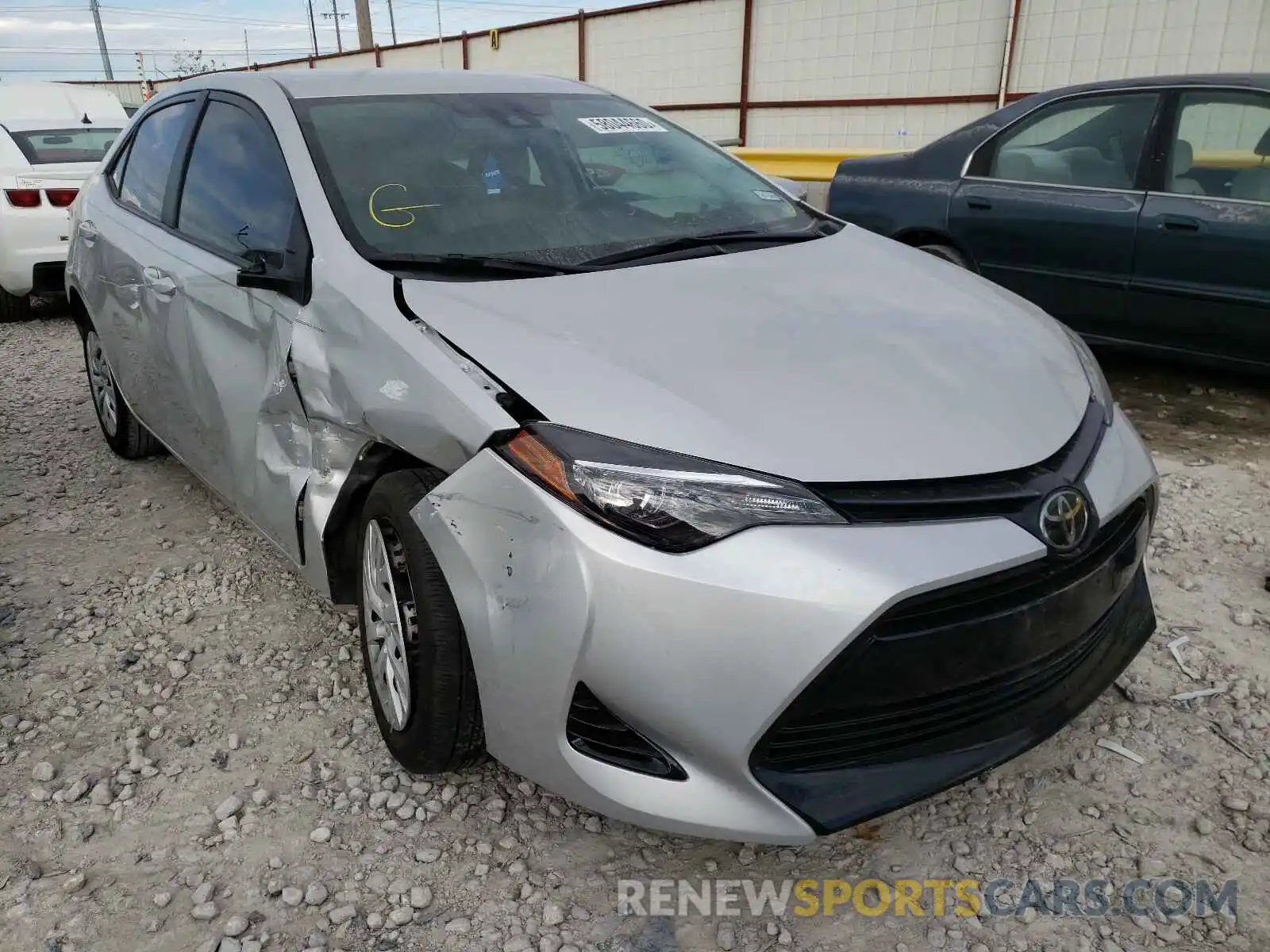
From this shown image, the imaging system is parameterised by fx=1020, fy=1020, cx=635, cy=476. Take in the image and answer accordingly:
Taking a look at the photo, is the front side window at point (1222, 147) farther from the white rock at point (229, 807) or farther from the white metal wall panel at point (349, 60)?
the white metal wall panel at point (349, 60)

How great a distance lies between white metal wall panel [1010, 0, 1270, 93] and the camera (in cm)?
899

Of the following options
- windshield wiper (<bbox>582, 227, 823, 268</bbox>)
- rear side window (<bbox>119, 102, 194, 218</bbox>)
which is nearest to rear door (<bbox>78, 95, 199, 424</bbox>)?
rear side window (<bbox>119, 102, 194, 218</bbox>)

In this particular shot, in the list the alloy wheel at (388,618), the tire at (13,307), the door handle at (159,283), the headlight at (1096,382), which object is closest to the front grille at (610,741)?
the alloy wheel at (388,618)

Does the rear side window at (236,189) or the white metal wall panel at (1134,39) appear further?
the white metal wall panel at (1134,39)

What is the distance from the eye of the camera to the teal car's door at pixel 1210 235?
167 inches

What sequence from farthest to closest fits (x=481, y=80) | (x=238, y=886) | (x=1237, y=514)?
(x=1237, y=514) < (x=481, y=80) < (x=238, y=886)

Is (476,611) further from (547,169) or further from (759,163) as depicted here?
(759,163)

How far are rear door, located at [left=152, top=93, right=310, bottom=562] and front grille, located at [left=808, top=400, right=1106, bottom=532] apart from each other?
4.47 feet

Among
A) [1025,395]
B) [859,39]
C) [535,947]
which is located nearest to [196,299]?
[535,947]

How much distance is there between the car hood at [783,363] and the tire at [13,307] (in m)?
6.55

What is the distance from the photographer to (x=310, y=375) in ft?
7.79

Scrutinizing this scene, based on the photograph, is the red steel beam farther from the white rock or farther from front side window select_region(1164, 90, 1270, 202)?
the white rock

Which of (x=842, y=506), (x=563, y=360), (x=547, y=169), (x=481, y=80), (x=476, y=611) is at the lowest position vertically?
(x=476, y=611)

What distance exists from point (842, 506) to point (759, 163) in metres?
6.14
